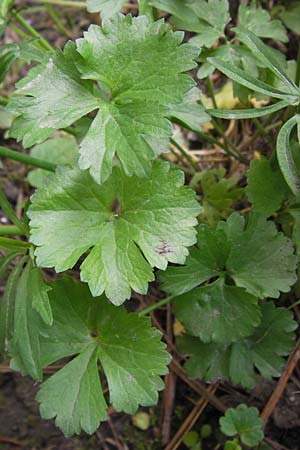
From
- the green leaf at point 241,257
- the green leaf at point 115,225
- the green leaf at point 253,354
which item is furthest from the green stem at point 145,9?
the green leaf at point 253,354

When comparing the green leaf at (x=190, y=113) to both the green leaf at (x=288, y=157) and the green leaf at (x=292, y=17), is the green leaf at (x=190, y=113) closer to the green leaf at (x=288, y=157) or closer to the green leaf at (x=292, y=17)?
the green leaf at (x=288, y=157)

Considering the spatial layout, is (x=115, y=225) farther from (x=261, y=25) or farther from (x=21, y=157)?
(x=261, y=25)

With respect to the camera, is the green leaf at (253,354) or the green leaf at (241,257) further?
the green leaf at (253,354)

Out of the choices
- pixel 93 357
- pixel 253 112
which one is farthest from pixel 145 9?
pixel 93 357

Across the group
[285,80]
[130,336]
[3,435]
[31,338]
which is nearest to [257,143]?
[285,80]

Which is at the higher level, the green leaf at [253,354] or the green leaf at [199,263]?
the green leaf at [199,263]

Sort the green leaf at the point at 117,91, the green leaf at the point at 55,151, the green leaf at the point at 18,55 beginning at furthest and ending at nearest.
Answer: the green leaf at the point at 55,151 → the green leaf at the point at 18,55 → the green leaf at the point at 117,91

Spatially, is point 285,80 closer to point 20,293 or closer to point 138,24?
point 138,24
